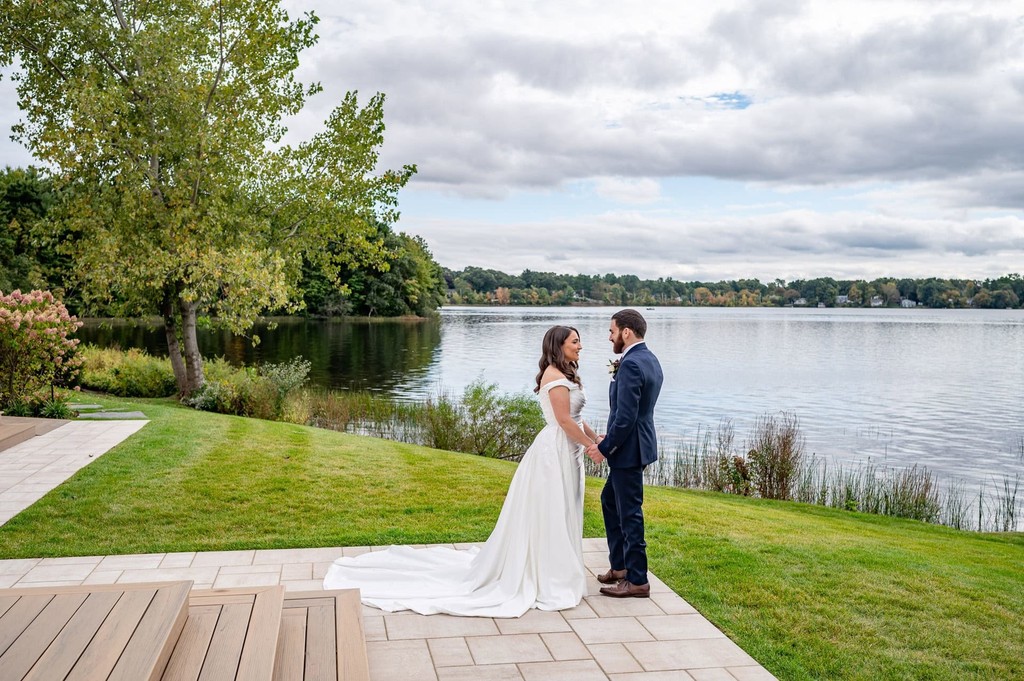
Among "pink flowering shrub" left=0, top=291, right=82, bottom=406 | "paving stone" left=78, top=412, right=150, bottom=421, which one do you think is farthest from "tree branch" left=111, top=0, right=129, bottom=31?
"paving stone" left=78, top=412, right=150, bottom=421

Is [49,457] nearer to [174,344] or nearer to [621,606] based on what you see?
[621,606]

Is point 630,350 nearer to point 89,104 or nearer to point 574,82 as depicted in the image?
point 89,104

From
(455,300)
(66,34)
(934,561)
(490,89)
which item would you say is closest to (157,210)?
(66,34)

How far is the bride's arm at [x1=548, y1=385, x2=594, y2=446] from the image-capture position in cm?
587

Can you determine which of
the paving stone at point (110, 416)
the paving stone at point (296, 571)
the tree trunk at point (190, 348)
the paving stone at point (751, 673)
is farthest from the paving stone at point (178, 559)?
the tree trunk at point (190, 348)

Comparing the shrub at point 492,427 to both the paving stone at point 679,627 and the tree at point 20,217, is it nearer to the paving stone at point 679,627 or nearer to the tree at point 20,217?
the paving stone at point 679,627

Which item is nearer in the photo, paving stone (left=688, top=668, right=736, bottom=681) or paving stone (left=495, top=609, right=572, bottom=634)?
paving stone (left=688, top=668, right=736, bottom=681)

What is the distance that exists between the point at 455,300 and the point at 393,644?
466 ft

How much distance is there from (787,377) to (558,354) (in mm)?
31023

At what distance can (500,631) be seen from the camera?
518 centimetres

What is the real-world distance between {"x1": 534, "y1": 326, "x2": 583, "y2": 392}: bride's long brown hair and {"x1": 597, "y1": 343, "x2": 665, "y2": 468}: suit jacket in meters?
0.35

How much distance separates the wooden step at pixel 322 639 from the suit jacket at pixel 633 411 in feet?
7.06

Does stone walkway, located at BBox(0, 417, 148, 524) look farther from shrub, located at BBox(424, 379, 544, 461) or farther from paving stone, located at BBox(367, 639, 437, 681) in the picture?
shrub, located at BBox(424, 379, 544, 461)

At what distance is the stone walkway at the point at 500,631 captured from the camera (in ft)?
15.0
